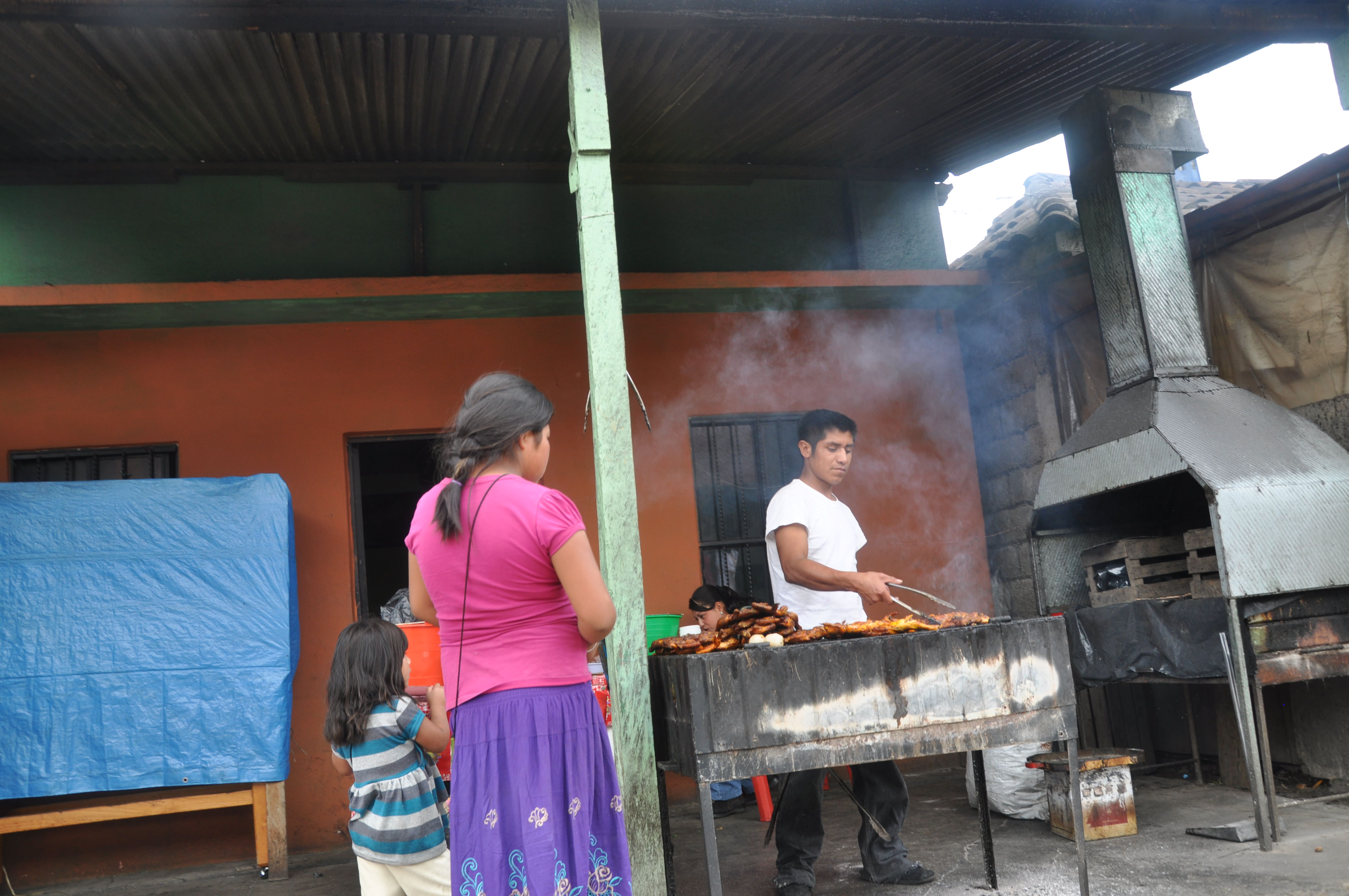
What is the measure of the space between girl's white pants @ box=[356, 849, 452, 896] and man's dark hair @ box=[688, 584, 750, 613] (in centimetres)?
313

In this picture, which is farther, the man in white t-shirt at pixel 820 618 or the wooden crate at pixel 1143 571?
the wooden crate at pixel 1143 571

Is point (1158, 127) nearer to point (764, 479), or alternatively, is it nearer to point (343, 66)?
point (764, 479)

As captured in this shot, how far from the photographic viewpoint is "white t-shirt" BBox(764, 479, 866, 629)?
4379 mm

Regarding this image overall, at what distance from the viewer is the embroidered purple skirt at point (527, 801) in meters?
2.39

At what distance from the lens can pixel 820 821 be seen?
4289 mm

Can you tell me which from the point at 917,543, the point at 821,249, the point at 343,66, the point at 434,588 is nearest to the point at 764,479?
the point at 917,543

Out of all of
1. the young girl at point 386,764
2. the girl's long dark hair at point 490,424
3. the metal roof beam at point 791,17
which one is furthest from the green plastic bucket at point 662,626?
the girl's long dark hair at point 490,424

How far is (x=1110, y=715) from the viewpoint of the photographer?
6.88 meters

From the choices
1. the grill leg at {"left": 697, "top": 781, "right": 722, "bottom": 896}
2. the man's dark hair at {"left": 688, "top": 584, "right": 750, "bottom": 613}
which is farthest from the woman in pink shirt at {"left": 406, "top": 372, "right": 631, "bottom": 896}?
the man's dark hair at {"left": 688, "top": 584, "right": 750, "bottom": 613}

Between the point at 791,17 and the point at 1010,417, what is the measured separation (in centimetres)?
392

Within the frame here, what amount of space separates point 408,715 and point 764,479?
4109 mm

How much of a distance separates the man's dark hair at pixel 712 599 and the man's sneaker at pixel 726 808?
4.13 ft

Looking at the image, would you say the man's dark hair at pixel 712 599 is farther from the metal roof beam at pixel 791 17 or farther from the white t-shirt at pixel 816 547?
the metal roof beam at pixel 791 17

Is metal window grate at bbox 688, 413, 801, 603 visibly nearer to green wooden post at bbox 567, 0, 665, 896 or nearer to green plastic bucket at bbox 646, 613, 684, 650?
green plastic bucket at bbox 646, 613, 684, 650
